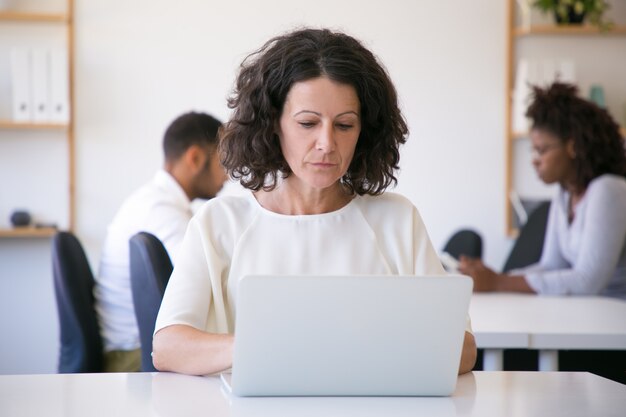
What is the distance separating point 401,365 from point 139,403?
1.22ft

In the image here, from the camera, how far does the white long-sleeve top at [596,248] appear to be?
10.4 feet

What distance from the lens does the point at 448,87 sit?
4.89 m

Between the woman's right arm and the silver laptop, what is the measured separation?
7.0 inches

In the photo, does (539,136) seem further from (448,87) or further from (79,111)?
(79,111)

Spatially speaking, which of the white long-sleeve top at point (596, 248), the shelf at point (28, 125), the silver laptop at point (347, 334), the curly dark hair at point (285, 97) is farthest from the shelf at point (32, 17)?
the silver laptop at point (347, 334)

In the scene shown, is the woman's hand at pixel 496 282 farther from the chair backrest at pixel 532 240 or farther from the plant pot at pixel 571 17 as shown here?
the plant pot at pixel 571 17

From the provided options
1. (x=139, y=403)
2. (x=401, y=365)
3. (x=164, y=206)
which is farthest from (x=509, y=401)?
(x=164, y=206)

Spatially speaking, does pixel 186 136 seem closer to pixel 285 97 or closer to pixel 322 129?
pixel 285 97

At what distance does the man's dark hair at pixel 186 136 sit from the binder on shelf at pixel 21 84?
4.25 feet

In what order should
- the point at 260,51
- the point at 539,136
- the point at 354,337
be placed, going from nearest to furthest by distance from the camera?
the point at 354,337
the point at 260,51
the point at 539,136

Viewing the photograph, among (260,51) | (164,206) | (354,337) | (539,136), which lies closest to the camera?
(354,337)

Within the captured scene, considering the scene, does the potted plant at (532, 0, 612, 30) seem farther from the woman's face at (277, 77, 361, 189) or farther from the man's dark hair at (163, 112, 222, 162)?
the woman's face at (277, 77, 361, 189)

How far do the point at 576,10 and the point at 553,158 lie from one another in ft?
5.32

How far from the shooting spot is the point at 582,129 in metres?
3.40
